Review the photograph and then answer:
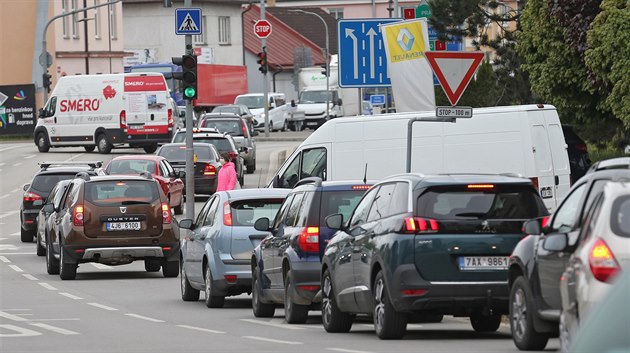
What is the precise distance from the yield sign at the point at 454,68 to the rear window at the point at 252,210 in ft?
8.18

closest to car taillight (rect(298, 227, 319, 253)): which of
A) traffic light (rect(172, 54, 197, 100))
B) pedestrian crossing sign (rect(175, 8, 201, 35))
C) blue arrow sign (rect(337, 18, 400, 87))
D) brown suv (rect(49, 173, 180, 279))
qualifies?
brown suv (rect(49, 173, 180, 279))

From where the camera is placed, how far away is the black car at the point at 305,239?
16516 millimetres

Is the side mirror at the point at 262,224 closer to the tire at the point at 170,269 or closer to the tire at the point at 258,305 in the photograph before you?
the tire at the point at 258,305

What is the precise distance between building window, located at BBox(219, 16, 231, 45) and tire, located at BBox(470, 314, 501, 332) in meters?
98.9

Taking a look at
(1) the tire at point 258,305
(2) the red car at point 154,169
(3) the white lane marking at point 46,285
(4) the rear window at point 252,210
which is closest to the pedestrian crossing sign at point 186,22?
(2) the red car at point 154,169

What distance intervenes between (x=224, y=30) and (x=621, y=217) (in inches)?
4142

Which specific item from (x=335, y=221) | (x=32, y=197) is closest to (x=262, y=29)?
(x=32, y=197)

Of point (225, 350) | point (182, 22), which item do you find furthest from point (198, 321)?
point (182, 22)

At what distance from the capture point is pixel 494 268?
13789 mm

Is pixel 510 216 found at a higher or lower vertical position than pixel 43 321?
higher

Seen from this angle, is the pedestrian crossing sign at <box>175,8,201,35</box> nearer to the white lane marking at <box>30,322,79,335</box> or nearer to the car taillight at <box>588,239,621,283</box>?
the white lane marking at <box>30,322,79,335</box>

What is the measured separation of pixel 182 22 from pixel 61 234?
7887 millimetres

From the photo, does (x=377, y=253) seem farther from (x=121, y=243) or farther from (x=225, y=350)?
(x=121, y=243)

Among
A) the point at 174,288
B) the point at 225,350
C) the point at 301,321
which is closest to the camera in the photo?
the point at 225,350
